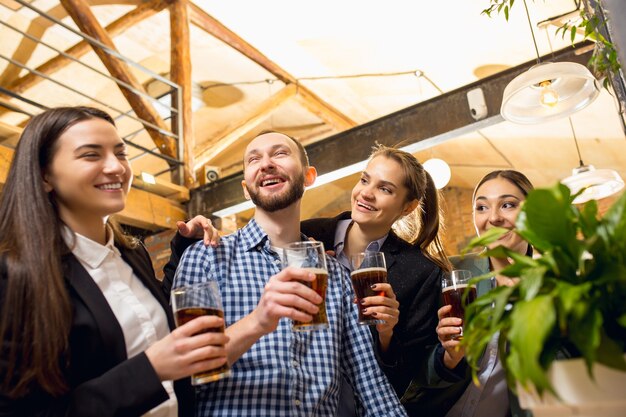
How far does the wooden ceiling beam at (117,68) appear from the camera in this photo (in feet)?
17.7

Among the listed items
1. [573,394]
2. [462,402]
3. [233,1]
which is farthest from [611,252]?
[233,1]

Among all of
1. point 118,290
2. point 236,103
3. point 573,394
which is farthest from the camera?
point 236,103

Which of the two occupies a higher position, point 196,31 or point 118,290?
point 196,31

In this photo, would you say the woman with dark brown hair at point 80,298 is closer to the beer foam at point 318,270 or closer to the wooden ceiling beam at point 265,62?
the beer foam at point 318,270

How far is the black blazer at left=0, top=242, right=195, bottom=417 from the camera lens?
4.37 feet

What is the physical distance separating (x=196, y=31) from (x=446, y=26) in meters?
2.55

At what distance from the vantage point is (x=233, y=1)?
5891 millimetres

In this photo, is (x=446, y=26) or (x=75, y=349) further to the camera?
(x=446, y=26)

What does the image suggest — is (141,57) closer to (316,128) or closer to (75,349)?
(316,128)

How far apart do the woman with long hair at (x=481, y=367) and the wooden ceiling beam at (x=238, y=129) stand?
4238mm

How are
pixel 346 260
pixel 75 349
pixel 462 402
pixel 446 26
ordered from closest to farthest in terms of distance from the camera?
pixel 75 349, pixel 462 402, pixel 346 260, pixel 446 26

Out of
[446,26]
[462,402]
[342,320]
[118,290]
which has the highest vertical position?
[446,26]

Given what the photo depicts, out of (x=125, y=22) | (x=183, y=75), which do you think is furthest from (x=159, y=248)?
(x=125, y=22)

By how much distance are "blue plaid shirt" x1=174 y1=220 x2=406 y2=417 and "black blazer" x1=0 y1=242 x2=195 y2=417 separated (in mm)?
290
